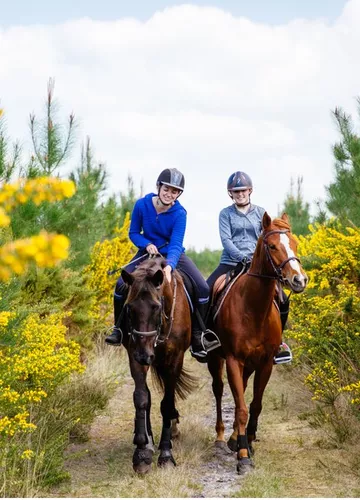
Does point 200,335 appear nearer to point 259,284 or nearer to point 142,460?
point 259,284

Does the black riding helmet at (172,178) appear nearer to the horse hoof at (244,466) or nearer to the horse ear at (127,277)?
the horse ear at (127,277)

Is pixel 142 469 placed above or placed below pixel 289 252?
below

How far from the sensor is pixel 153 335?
5.43 meters

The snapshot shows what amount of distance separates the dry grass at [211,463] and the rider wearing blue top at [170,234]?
1.14 m

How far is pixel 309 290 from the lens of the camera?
9.63 metres

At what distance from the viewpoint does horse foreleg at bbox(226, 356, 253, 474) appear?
6.09m

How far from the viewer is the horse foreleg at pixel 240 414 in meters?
6.09

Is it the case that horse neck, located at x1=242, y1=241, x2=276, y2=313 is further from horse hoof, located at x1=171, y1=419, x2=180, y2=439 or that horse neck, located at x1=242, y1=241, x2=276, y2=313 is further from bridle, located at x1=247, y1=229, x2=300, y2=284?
horse hoof, located at x1=171, y1=419, x2=180, y2=439

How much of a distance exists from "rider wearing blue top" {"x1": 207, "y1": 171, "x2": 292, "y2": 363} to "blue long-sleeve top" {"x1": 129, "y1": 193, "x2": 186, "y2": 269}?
60 centimetres

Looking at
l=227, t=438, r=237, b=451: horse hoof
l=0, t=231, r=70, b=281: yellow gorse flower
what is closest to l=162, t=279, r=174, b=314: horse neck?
l=227, t=438, r=237, b=451: horse hoof

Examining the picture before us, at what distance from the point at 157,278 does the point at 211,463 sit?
2109mm

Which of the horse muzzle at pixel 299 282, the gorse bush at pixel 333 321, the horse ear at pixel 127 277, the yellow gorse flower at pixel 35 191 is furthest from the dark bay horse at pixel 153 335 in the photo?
the yellow gorse flower at pixel 35 191

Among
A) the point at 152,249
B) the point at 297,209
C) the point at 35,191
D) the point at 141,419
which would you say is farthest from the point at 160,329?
the point at 297,209

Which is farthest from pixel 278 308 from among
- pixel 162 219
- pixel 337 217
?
pixel 337 217
